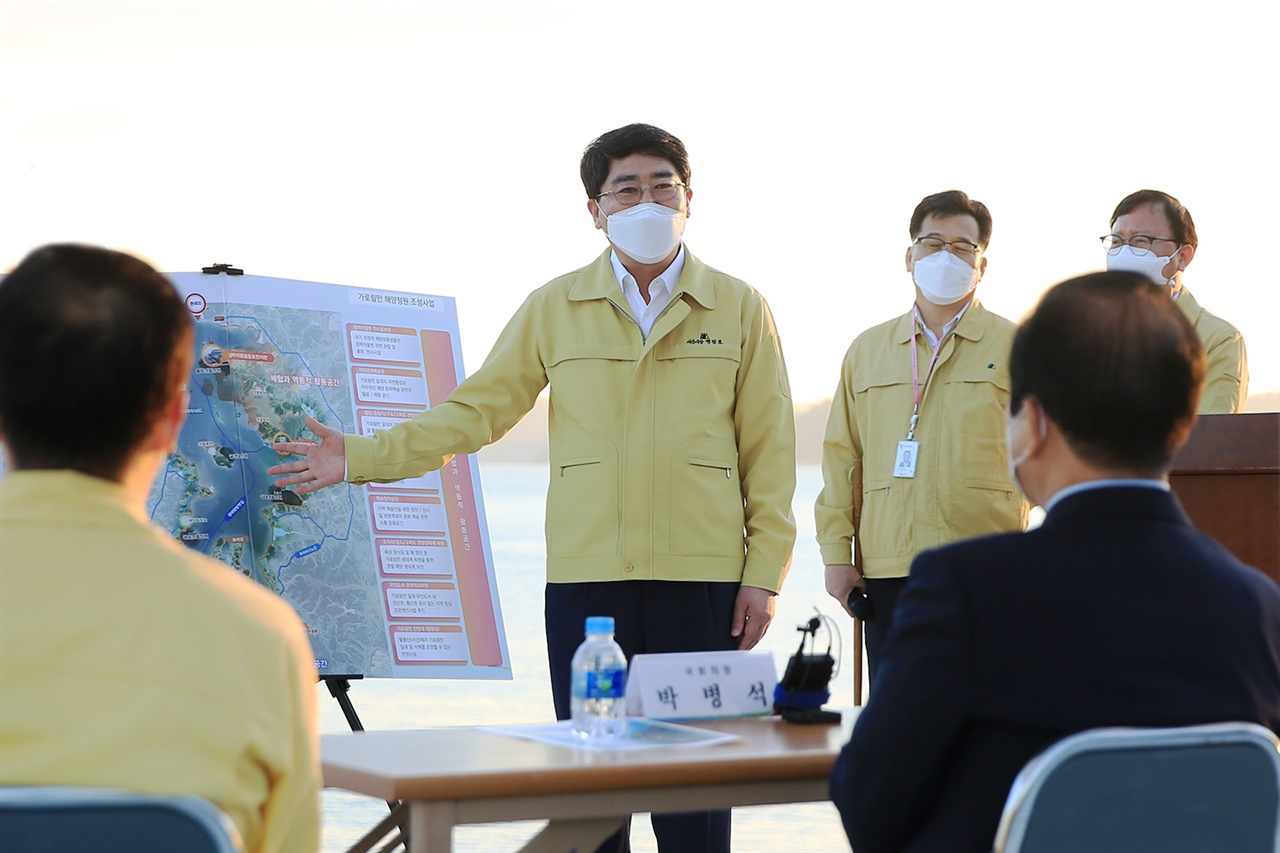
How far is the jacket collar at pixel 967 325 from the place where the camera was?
3.55 m

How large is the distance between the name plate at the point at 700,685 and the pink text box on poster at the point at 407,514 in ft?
4.58

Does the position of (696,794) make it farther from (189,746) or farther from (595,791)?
(189,746)

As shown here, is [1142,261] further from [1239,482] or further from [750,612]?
[750,612]

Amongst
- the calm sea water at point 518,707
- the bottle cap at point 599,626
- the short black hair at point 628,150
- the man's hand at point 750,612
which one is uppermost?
the short black hair at point 628,150

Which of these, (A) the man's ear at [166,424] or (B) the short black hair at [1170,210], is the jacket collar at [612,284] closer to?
(B) the short black hair at [1170,210]

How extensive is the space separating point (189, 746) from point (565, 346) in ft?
6.22

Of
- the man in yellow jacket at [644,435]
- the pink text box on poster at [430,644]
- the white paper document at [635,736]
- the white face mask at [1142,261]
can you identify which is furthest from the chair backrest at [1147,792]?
the white face mask at [1142,261]

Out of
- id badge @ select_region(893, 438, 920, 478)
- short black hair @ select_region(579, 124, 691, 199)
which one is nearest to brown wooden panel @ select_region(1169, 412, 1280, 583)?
id badge @ select_region(893, 438, 920, 478)

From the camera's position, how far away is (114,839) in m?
1.08

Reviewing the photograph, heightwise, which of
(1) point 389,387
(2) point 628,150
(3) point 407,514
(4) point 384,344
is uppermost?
(2) point 628,150

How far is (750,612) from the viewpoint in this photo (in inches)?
114

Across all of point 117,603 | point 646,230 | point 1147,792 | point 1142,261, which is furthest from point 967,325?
point 117,603

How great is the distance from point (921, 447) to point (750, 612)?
819mm

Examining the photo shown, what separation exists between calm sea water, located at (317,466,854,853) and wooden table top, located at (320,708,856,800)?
584 millimetres
